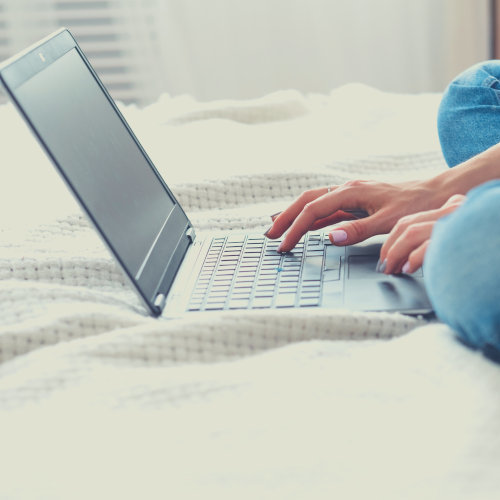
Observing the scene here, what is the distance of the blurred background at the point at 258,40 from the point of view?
8.20 ft

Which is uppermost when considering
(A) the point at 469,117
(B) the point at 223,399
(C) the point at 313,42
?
(B) the point at 223,399

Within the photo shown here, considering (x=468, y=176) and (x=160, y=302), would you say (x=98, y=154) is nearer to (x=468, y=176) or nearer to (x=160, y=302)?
(x=160, y=302)

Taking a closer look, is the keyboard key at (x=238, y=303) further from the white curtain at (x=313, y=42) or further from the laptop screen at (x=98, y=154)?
the white curtain at (x=313, y=42)

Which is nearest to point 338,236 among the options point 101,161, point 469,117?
point 101,161

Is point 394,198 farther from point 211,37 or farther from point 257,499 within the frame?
point 211,37

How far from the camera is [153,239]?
800 mm

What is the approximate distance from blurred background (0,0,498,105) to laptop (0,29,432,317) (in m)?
1.67

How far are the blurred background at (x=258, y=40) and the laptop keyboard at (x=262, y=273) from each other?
1.74 m

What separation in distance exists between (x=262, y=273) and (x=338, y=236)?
0.09 meters

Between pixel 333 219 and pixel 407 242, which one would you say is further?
pixel 333 219

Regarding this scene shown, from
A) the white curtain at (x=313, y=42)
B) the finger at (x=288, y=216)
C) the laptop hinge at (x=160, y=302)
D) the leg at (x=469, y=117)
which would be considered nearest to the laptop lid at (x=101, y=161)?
the laptop hinge at (x=160, y=302)

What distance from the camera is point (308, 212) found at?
2.73 feet

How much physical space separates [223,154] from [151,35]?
4.73 feet


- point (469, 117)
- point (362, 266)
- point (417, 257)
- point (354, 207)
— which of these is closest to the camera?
point (417, 257)
